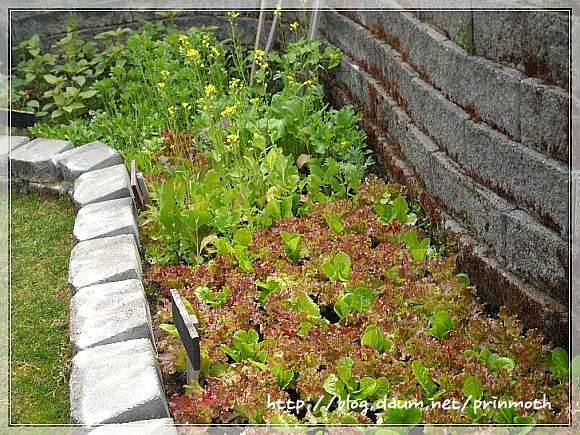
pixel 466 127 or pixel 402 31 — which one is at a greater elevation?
pixel 402 31

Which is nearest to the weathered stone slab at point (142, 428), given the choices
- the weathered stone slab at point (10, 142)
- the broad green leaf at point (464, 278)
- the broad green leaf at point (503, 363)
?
the broad green leaf at point (503, 363)

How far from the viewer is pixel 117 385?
8.81 feet

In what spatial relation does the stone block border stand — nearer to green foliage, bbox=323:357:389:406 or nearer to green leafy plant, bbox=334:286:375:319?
green foliage, bbox=323:357:389:406

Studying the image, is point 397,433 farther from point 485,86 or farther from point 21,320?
point 21,320

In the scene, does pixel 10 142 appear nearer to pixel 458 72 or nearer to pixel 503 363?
pixel 458 72

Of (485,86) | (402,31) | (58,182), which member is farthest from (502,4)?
(58,182)

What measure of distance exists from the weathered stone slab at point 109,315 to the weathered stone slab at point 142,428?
1.77 feet

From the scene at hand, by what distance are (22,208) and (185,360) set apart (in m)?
2.30

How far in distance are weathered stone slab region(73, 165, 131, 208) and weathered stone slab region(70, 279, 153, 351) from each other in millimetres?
1022

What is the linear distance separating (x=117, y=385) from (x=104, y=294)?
0.65 metres

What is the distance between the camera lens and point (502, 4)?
2.67 meters

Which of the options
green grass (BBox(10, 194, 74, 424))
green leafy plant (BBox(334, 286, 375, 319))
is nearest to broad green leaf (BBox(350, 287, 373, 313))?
green leafy plant (BBox(334, 286, 375, 319))

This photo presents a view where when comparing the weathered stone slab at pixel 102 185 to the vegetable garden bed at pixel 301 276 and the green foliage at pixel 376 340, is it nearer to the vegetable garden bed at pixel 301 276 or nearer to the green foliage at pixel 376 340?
the vegetable garden bed at pixel 301 276

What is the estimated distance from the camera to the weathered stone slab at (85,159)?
4613mm
